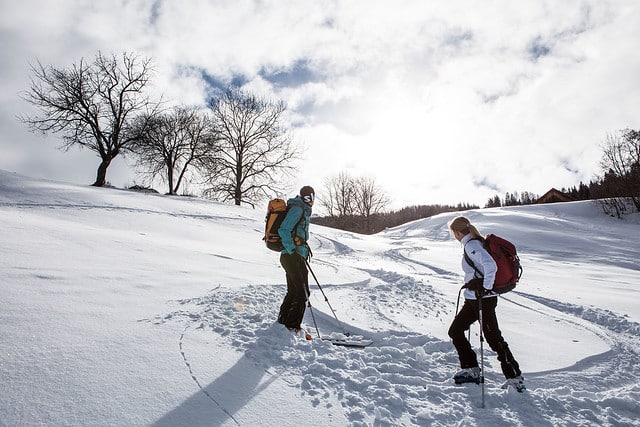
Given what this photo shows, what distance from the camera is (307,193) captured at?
4660 mm

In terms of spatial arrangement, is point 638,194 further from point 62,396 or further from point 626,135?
point 62,396

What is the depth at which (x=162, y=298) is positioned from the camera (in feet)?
15.4

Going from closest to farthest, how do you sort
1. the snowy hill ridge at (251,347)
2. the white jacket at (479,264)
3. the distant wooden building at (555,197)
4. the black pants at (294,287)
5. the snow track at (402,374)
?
the snowy hill ridge at (251,347) → the snow track at (402,374) → the white jacket at (479,264) → the black pants at (294,287) → the distant wooden building at (555,197)

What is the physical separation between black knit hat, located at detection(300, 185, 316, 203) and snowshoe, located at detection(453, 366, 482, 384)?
2813mm

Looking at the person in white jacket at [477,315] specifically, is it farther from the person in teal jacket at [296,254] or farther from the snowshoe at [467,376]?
the person in teal jacket at [296,254]

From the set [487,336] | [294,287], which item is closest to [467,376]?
[487,336]

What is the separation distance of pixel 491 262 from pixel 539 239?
755 inches

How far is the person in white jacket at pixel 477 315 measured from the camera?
3.50 metres

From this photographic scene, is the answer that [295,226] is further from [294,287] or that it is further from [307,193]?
[294,287]

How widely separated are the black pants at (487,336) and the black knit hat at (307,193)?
2415mm

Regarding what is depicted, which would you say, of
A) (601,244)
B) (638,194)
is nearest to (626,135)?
(638,194)

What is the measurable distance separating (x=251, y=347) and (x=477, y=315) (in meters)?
2.65

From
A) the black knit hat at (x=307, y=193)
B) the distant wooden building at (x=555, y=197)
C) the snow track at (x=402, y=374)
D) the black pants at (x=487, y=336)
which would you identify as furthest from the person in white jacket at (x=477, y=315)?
the distant wooden building at (x=555, y=197)

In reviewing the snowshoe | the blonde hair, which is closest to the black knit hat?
the blonde hair
